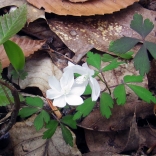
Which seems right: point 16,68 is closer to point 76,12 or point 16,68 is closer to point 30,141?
point 30,141

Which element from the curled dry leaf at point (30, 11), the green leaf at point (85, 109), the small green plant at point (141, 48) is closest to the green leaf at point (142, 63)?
the small green plant at point (141, 48)

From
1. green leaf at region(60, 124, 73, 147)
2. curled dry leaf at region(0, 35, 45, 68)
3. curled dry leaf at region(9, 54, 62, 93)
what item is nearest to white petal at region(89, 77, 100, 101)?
green leaf at region(60, 124, 73, 147)

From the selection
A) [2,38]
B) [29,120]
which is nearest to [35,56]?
[29,120]

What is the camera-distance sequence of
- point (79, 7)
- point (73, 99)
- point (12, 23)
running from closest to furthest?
point (12, 23) < point (73, 99) < point (79, 7)

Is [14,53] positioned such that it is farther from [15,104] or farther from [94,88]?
[94,88]

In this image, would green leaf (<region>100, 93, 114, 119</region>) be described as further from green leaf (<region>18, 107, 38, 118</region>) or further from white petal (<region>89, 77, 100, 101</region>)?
green leaf (<region>18, 107, 38, 118</region>)

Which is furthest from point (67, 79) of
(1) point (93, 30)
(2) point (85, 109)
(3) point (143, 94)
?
(1) point (93, 30)

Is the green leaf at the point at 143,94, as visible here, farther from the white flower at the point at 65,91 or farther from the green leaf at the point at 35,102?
the green leaf at the point at 35,102
